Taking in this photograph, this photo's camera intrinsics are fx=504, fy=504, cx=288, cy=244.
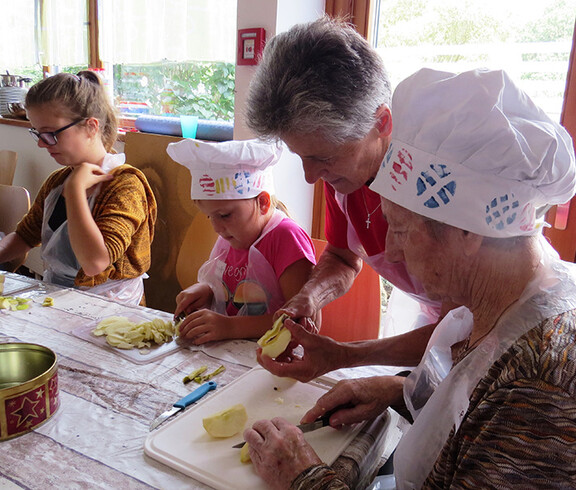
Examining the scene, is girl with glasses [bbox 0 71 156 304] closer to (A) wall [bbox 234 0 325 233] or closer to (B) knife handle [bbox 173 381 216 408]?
(A) wall [bbox 234 0 325 233]

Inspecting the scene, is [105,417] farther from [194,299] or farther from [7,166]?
[7,166]

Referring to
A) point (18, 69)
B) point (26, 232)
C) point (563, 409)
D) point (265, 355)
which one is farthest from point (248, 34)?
point (18, 69)

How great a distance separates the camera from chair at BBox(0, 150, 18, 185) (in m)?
4.31

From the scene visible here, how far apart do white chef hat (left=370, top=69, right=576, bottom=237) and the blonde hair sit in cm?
190

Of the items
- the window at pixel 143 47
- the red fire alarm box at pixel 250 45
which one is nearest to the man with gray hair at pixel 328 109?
the red fire alarm box at pixel 250 45

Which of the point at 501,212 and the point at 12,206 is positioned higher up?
the point at 501,212

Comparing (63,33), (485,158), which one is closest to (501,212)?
(485,158)

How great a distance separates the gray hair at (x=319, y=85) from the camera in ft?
4.20

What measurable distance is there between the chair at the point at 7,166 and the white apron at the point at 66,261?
2177mm

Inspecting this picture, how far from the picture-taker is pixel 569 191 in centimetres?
91

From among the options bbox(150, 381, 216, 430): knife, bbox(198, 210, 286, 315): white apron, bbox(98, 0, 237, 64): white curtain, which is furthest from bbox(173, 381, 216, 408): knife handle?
bbox(98, 0, 237, 64): white curtain

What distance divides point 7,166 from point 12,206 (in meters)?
1.30

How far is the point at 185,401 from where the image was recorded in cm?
122

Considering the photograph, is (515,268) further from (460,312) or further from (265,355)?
(265,355)
